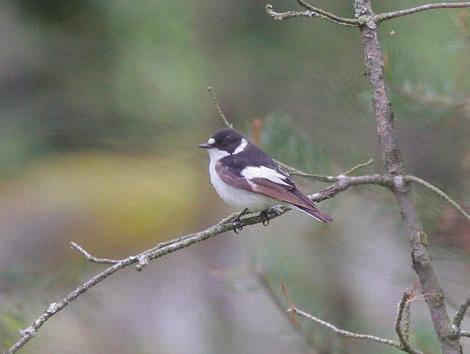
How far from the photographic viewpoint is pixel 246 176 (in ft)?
7.81

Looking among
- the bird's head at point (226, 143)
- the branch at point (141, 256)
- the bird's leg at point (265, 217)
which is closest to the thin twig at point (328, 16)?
the branch at point (141, 256)

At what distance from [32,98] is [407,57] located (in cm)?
348

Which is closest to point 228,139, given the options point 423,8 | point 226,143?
point 226,143

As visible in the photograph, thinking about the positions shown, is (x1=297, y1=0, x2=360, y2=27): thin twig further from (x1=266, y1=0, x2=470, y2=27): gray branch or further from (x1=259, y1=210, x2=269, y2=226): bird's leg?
(x1=259, y1=210, x2=269, y2=226): bird's leg

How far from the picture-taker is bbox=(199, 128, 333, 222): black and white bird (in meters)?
2.21

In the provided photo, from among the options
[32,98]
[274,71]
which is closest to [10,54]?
[32,98]

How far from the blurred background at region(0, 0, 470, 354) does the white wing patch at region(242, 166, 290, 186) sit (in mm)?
66

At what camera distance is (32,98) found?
207 inches

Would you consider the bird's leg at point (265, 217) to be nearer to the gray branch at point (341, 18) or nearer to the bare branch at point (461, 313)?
the gray branch at point (341, 18)

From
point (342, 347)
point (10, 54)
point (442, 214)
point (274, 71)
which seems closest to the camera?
point (442, 214)

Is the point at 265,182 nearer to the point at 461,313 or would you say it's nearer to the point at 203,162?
the point at 203,162

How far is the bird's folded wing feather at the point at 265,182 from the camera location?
6.81ft

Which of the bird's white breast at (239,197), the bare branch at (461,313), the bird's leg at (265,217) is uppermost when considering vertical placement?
the bird's white breast at (239,197)

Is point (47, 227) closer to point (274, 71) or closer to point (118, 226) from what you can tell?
point (118, 226)
